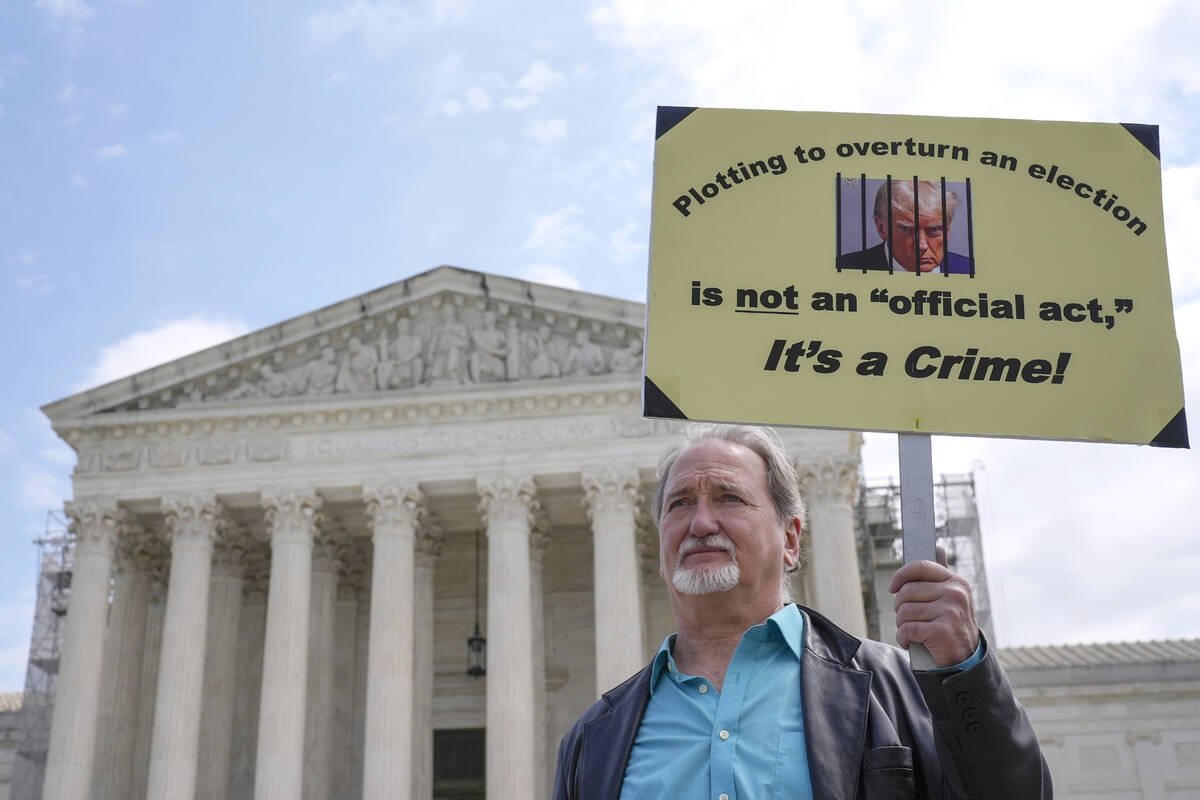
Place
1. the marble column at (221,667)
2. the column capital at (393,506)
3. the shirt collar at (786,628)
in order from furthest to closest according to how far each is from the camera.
Result: the marble column at (221,667), the column capital at (393,506), the shirt collar at (786,628)

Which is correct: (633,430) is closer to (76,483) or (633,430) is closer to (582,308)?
(582,308)

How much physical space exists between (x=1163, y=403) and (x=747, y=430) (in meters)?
1.47

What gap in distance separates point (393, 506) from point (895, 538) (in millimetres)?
18207

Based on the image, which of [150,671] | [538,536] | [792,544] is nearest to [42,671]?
[150,671]

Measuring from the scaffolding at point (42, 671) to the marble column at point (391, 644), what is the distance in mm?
10764

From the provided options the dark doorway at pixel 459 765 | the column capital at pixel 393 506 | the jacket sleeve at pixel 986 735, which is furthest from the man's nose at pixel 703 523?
the dark doorway at pixel 459 765

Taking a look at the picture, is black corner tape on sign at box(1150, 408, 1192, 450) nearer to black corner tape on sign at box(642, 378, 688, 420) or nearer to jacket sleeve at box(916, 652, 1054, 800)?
jacket sleeve at box(916, 652, 1054, 800)

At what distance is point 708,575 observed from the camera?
4.29 m

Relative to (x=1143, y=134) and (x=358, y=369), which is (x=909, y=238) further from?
(x=358, y=369)

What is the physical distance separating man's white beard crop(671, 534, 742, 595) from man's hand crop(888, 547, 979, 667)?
747 millimetres

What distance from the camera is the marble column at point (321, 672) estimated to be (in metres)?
31.4

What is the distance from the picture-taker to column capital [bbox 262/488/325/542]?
30.7 meters

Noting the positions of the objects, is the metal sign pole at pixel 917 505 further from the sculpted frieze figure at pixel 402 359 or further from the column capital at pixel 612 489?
the sculpted frieze figure at pixel 402 359

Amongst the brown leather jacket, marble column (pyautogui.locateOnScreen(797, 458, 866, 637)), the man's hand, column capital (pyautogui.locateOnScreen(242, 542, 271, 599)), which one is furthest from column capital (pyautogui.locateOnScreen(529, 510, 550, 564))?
the man's hand
